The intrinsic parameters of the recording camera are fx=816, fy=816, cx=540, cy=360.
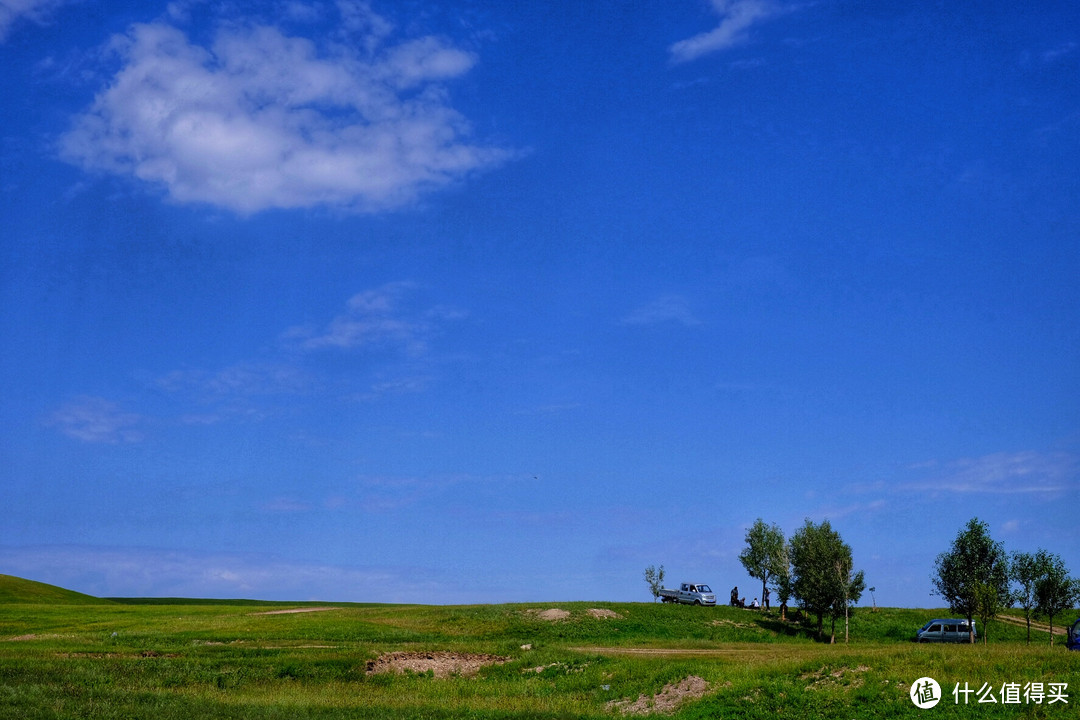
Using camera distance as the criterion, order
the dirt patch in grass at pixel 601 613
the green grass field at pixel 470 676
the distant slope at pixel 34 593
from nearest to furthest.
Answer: the green grass field at pixel 470 676 → the dirt patch in grass at pixel 601 613 → the distant slope at pixel 34 593

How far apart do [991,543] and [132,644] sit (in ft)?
203

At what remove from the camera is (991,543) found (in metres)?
64.7

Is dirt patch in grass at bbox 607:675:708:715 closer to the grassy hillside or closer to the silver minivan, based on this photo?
the grassy hillside

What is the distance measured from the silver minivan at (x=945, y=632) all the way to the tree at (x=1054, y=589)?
9.78 metres

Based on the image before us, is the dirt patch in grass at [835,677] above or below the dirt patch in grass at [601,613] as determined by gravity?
above

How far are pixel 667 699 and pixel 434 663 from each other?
15.1 meters

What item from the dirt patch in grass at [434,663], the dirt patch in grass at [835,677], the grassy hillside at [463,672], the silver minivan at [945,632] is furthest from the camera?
the silver minivan at [945,632]

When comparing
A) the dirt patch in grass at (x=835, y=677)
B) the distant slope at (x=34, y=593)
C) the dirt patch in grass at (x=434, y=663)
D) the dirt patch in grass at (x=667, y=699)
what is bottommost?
the distant slope at (x=34, y=593)

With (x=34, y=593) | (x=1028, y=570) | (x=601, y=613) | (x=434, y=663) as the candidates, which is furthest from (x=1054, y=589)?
(x=34, y=593)

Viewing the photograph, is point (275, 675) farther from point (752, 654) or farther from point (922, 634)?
point (922, 634)

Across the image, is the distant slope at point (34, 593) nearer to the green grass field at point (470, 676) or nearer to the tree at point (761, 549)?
the green grass field at point (470, 676)

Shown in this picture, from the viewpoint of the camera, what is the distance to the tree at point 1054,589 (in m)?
65.6

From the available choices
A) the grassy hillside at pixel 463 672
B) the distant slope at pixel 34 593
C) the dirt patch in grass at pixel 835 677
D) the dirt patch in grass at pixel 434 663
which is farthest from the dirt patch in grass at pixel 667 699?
the distant slope at pixel 34 593

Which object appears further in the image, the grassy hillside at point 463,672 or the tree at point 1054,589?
the tree at point 1054,589
